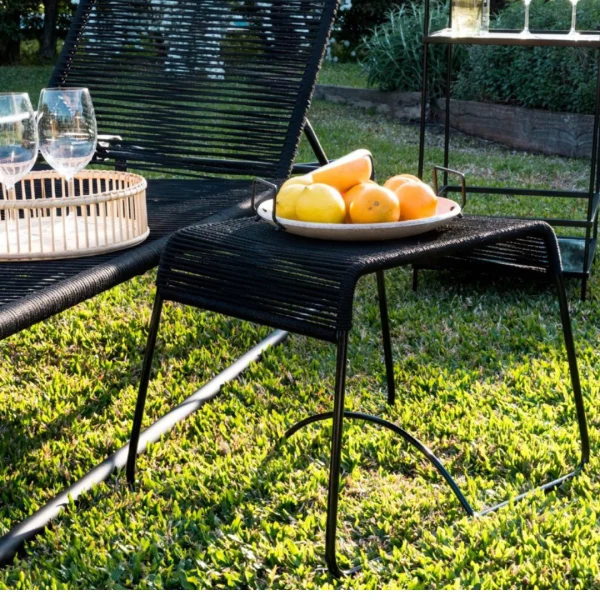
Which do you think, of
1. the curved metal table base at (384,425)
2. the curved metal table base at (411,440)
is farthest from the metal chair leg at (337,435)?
the curved metal table base at (411,440)

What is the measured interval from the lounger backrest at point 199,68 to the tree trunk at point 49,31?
24.8 feet

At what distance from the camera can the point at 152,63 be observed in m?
3.22

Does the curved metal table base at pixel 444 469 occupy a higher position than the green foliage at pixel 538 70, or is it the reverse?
the green foliage at pixel 538 70

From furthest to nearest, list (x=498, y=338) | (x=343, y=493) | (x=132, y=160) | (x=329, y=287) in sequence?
(x=132, y=160)
(x=498, y=338)
(x=343, y=493)
(x=329, y=287)

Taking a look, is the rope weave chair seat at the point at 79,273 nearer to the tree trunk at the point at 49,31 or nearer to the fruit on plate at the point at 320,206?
the fruit on plate at the point at 320,206

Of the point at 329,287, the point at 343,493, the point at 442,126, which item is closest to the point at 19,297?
the point at 329,287

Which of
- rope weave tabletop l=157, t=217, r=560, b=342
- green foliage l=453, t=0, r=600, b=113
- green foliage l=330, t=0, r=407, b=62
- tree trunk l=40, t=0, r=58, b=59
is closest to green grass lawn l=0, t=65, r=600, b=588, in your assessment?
rope weave tabletop l=157, t=217, r=560, b=342

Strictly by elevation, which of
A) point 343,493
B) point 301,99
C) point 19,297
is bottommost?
point 343,493

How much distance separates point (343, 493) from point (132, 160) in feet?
4.78

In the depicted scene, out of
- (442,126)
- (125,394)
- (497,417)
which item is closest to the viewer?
(497,417)

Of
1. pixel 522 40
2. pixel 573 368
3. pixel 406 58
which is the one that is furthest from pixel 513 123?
pixel 573 368

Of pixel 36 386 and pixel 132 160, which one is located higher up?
pixel 132 160

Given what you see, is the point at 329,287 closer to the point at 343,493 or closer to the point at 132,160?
the point at 343,493

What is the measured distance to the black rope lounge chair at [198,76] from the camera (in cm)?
285
